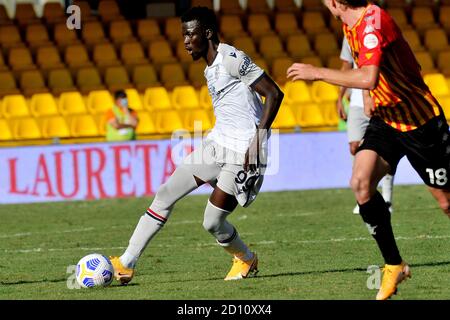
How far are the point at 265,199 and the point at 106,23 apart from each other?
324 inches

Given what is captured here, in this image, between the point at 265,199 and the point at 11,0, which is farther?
the point at 11,0

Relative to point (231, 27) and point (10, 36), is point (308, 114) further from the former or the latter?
point (10, 36)

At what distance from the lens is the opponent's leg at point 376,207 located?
777cm

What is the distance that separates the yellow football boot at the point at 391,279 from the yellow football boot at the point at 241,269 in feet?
5.43

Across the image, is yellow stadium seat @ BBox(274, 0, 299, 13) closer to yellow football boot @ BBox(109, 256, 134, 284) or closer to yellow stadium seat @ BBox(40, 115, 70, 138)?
yellow stadium seat @ BBox(40, 115, 70, 138)

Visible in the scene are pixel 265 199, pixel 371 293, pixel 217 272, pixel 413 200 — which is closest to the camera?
pixel 371 293

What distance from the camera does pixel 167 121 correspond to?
19578mm

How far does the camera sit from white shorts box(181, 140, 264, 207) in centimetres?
877

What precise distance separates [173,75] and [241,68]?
41.8 ft

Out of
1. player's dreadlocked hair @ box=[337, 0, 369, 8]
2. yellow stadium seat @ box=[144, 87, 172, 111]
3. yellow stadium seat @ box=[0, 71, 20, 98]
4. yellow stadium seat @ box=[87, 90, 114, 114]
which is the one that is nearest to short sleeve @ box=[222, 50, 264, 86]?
player's dreadlocked hair @ box=[337, 0, 369, 8]

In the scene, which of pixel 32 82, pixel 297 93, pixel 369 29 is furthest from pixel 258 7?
pixel 369 29

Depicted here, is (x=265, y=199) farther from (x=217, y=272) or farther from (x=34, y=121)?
(x=217, y=272)

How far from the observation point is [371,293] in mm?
7957

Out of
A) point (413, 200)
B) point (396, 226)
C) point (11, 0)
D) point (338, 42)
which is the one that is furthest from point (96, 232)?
point (11, 0)
